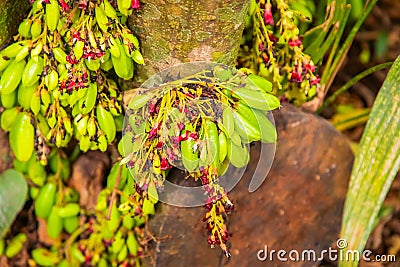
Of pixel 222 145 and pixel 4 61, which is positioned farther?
pixel 4 61

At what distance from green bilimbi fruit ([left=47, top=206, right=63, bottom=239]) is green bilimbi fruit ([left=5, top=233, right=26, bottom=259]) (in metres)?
0.09

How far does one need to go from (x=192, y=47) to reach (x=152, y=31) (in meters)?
0.08

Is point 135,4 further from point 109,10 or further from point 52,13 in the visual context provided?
point 52,13

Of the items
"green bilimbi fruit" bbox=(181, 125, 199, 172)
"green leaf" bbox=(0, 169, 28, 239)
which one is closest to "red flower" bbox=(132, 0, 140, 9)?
"green bilimbi fruit" bbox=(181, 125, 199, 172)

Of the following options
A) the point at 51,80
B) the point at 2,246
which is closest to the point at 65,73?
the point at 51,80

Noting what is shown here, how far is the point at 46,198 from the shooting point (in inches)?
54.2

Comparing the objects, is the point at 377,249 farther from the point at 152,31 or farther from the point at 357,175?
the point at 152,31

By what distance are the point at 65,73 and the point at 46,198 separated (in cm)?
42

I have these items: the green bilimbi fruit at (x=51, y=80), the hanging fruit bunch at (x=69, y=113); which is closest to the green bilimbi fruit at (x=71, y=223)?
the hanging fruit bunch at (x=69, y=113)

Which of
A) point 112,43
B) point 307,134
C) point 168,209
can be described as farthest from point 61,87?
point 307,134

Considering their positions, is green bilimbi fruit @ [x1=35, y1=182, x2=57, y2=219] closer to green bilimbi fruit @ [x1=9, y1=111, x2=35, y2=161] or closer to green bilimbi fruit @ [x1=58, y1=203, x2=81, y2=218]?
green bilimbi fruit @ [x1=58, y1=203, x2=81, y2=218]

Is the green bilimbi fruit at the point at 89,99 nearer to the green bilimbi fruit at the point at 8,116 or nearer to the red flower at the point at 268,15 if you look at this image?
the green bilimbi fruit at the point at 8,116

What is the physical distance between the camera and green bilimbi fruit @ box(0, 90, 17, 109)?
3.86 ft

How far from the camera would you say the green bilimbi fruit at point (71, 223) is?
1.42 m
